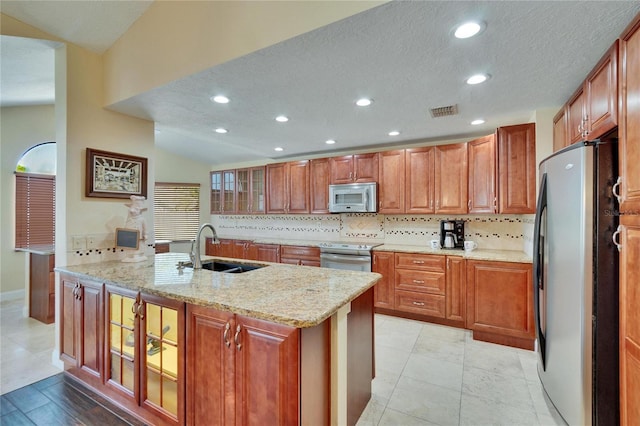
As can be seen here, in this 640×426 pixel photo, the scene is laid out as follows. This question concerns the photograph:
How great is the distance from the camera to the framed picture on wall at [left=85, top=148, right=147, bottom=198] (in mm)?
2543

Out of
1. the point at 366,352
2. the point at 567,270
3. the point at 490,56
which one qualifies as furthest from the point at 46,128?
the point at 567,270

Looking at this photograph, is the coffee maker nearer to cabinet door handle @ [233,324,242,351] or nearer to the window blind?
cabinet door handle @ [233,324,242,351]

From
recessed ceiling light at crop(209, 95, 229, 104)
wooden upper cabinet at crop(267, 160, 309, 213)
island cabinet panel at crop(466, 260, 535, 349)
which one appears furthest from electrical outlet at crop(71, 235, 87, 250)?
island cabinet panel at crop(466, 260, 535, 349)

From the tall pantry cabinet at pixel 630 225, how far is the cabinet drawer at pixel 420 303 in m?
1.87

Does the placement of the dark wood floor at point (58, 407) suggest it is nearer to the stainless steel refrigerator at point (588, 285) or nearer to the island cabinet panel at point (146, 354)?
the island cabinet panel at point (146, 354)

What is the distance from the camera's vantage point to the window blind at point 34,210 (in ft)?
14.0

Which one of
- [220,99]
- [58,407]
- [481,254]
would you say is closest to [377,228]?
[481,254]

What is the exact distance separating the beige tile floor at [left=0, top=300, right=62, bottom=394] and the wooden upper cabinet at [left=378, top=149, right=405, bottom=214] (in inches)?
147

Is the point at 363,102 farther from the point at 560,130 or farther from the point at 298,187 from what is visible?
the point at 298,187

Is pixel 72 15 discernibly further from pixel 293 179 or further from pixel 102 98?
pixel 293 179

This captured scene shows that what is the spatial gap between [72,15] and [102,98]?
0.64m

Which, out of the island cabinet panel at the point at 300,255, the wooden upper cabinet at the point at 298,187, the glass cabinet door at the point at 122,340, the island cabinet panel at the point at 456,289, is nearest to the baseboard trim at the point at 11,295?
the glass cabinet door at the point at 122,340

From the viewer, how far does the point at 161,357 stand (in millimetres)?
1716

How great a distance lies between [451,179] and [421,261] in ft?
3.51
